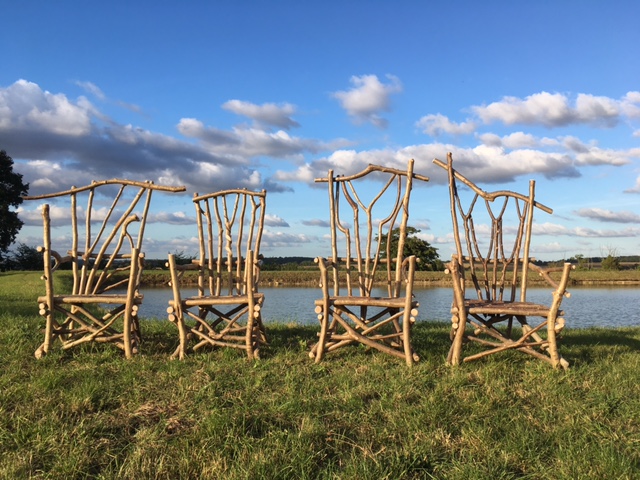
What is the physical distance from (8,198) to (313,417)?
73.3 ft

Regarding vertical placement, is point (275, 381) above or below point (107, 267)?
below

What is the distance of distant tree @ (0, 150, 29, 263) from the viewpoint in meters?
21.1

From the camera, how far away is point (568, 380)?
382 cm

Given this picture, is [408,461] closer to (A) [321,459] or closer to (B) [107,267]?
(A) [321,459]

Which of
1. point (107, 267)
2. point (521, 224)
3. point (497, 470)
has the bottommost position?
point (497, 470)

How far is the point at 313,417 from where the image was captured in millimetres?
3049

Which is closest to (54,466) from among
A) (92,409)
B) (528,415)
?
(92,409)

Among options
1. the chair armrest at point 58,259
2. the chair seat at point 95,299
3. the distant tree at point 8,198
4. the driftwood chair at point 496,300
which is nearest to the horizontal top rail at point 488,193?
the driftwood chair at point 496,300

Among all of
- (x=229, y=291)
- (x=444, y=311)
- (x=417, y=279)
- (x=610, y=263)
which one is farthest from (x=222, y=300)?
(x=610, y=263)

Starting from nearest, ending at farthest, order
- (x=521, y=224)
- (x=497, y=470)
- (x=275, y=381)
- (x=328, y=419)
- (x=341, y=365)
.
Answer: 1. (x=497, y=470)
2. (x=328, y=419)
3. (x=275, y=381)
4. (x=341, y=365)
5. (x=521, y=224)

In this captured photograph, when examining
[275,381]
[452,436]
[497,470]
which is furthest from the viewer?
[275,381]

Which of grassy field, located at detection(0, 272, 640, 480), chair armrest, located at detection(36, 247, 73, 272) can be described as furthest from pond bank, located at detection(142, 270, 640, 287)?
grassy field, located at detection(0, 272, 640, 480)

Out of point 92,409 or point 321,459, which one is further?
point 92,409

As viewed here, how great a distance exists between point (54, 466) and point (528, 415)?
2561mm
